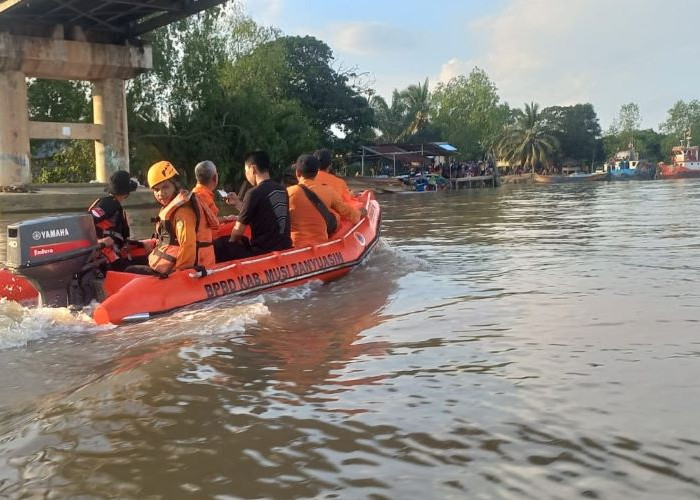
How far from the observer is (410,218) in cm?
1680

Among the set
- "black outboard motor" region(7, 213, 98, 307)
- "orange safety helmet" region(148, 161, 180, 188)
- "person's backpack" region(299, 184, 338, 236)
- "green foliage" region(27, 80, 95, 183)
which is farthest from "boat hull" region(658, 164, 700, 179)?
"black outboard motor" region(7, 213, 98, 307)

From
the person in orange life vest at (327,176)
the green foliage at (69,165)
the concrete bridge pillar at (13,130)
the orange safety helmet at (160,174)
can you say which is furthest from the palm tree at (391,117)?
the orange safety helmet at (160,174)

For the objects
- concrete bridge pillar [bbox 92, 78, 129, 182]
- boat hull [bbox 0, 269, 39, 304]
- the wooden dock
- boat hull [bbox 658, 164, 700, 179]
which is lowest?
boat hull [bbox 0, 269, 39, 304]

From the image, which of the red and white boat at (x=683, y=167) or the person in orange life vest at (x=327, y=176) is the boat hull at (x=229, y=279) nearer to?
the person in orange life vest at (x=327, y=176)

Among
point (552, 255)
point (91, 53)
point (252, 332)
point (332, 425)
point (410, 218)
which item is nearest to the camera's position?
point (332, 425)

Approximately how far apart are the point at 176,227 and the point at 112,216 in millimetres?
977

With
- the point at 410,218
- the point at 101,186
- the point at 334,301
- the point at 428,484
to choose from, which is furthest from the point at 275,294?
the point at 101,186

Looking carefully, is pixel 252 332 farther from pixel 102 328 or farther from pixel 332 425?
pixel 332 425

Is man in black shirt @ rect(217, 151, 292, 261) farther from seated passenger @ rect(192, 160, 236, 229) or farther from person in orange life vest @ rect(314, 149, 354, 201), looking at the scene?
person in orange life vest @ rect(314, 149, 354, 201)

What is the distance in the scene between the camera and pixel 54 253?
5246 millimetres

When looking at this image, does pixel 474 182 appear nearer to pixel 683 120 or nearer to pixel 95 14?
pixel 95 14

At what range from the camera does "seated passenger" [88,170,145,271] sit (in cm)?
604

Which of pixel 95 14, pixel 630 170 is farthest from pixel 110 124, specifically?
pixel 630 170

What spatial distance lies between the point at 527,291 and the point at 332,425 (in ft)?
11.9
